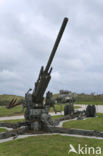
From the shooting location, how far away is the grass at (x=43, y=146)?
21.4 feet

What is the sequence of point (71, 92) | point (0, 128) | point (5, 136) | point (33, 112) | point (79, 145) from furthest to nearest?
point (71, 92)
point (0, 128)
point (33, 112)
point (5, 136)
point (79, 145)

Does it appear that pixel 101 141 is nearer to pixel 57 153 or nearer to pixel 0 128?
pixel 57 153

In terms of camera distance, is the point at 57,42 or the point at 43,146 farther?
the point at 57,42

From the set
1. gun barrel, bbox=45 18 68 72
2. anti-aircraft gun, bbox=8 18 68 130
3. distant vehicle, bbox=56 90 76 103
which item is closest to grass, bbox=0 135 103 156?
anti-aircraft gun, bbox=8 18 68 130

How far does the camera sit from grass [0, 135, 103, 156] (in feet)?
21.4

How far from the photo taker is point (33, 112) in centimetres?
1067

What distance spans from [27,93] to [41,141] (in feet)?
11.1

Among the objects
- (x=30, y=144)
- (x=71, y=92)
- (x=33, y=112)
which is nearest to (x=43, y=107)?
(x=33, y=112)

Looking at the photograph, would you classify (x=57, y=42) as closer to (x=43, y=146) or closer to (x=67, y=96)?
(x=43, y=146)

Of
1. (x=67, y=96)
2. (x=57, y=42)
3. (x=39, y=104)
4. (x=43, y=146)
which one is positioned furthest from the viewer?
(x=67, y=96)

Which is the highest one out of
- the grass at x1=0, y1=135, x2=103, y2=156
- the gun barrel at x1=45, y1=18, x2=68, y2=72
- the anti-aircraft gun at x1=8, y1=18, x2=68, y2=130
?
the gun barrel at x1=45, y1=18, x2=68, y2=72

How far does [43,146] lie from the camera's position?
284 inches

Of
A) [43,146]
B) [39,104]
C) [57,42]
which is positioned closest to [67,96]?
[39,104]

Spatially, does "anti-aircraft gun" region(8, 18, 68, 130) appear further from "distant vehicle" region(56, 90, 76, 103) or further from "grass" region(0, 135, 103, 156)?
"distant vehicle" region(56, 90, 76, 103)
